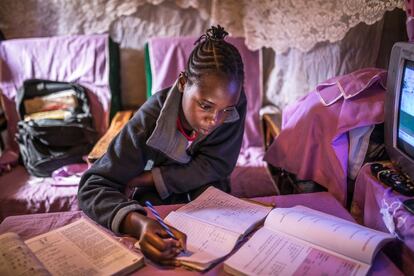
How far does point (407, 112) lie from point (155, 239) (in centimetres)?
73

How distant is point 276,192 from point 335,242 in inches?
31.0

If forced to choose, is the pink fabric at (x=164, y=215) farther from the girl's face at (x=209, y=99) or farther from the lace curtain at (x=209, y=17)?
the lace curtain at (x=209, y=17)

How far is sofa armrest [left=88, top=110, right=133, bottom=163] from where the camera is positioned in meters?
1.44

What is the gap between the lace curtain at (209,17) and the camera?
1.58 meters

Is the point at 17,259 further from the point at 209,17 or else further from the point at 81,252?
the point at 209,17

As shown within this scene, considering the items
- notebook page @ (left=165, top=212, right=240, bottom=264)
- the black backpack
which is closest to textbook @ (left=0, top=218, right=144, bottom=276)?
notebook page @ (left=165, top=212, right=240, bottom=264)

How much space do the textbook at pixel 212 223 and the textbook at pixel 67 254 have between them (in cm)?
13

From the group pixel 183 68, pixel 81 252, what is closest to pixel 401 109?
pixel 81 252

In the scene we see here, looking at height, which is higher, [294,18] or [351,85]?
[294,18]

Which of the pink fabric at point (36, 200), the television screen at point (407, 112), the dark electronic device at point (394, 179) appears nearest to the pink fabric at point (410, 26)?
the television screen at point (407, 112)

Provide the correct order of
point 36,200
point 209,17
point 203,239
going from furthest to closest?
point 209,17 < point 36,200 < point 203,239

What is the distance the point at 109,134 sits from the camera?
1676 mm

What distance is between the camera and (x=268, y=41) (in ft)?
5.93

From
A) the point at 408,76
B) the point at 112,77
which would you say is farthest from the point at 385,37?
the point at 112,77
